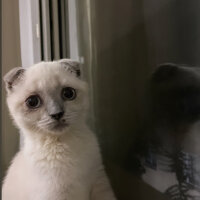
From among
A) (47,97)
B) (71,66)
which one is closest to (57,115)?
(47,97)

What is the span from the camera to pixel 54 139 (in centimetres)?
87

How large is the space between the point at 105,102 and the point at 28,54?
0.40m

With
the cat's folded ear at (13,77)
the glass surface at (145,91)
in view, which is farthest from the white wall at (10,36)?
the cat's folded ear at (13,77)

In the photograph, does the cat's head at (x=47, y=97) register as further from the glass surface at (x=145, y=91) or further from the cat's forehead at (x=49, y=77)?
the glass surface at (x=145, y=91)

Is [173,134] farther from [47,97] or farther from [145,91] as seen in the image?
[47,97]

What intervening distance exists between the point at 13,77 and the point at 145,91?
412 mm

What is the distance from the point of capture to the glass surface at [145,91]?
29.1 inches

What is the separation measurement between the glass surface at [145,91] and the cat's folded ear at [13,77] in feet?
1.23

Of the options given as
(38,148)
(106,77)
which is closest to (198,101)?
(38,148)

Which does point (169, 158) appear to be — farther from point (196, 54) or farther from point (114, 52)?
point (114, 52)

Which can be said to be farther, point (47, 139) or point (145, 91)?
point (145, 91)

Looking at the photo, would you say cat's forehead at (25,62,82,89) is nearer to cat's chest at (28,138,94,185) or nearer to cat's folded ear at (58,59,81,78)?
cat's folded ear at (58,59,81,78)

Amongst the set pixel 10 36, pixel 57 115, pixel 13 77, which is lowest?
pixel 57 115

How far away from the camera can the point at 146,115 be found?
0.99 m
